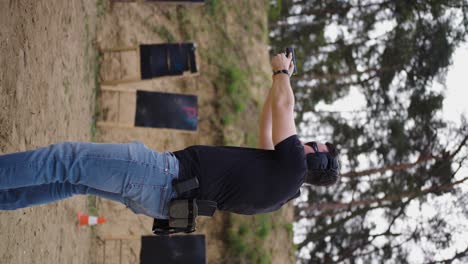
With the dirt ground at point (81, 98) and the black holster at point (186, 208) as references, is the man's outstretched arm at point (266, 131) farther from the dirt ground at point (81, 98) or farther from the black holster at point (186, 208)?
the dirt ground at point (81, 98)

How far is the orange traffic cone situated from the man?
3.69 m

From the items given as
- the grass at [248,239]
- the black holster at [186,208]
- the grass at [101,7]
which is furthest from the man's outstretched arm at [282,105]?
the grass at [248,239]

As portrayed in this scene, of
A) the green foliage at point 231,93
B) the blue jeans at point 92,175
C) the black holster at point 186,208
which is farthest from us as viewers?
the green foliage at point 231,93

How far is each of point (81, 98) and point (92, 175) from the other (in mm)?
4494

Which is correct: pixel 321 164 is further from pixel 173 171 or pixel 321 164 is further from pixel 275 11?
pixel 275 11

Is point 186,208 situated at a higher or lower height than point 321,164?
lower

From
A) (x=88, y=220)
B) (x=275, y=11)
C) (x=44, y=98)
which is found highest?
(x=275, y=11)

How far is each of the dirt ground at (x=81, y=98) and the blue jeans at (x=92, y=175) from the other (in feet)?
3.88

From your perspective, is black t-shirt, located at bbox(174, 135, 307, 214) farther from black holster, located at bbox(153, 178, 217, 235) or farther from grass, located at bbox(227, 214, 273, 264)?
grass, located at bbox(227, 214, 273, 264)

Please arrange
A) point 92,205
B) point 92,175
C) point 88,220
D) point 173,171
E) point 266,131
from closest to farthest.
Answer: point 92,175
point 173,171
point 266,131
point 88,220
point 92,205

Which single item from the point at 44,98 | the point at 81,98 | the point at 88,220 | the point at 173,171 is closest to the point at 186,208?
the point at 173,171

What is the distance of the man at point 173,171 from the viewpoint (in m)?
2.71

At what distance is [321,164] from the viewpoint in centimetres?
311

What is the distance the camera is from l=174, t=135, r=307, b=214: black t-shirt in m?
2.97
